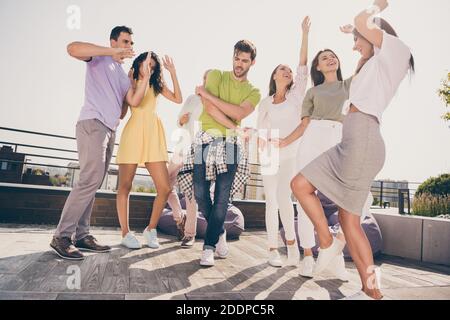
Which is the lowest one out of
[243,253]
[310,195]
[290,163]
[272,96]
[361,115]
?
[243,253]

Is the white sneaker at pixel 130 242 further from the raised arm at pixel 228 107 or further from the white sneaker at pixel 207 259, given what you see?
the raised arm at pixel 228 107

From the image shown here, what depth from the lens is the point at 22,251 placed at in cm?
236

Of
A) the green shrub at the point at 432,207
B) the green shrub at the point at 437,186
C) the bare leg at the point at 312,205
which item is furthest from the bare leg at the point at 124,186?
the green shrub at the point at 437,186

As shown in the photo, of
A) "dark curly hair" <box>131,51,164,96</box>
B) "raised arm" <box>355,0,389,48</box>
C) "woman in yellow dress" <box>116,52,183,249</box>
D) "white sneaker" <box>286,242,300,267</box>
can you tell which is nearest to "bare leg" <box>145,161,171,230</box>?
"woman in yellow dress" <box>116,52,183,249</box>

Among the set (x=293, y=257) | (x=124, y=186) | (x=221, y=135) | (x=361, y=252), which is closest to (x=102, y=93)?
(x=124, y=186)

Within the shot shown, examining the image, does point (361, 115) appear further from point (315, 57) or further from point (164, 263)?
point (164, 263)

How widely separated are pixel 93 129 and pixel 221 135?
3.13 ft

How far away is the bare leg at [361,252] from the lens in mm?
1562

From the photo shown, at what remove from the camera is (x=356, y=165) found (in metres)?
1.62

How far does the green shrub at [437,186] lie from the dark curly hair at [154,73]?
5.71 m

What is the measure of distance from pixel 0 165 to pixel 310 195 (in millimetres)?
21502

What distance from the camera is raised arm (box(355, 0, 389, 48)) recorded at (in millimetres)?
1541

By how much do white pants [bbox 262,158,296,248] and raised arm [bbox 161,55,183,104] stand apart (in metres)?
1.07
